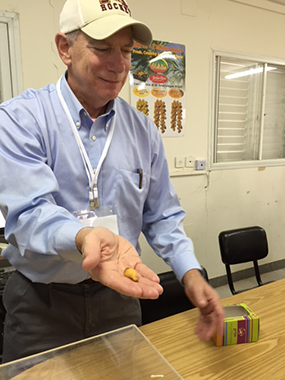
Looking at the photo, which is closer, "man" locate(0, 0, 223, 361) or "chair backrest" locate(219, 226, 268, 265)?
"man" locate(0, 0, 223, 361)

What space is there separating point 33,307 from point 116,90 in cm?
81

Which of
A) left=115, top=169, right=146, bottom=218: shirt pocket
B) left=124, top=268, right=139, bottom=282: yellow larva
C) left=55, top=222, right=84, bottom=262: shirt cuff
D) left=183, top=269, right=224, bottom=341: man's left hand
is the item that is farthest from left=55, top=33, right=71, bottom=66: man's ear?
left=183, top=269, right=224, bottom=341: man's left hand

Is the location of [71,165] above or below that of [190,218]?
above

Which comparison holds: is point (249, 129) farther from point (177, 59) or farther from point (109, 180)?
point (109, 180)

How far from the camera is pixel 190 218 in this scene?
9.34ft

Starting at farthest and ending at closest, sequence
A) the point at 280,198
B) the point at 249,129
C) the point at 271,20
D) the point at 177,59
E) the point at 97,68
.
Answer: the point at 280,198, the point at 249,129, the point at 271,20, the point at 177,59, the point at 97,68

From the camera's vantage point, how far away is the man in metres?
0.86

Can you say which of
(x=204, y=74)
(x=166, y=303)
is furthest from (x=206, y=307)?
(x=204, y=74)

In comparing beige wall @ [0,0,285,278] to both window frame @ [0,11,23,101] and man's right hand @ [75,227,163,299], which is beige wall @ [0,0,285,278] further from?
man's right hand @ [75,227,163,299]

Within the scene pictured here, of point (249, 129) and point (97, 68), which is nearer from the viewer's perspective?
point (97, 68)

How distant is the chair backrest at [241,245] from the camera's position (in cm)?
194

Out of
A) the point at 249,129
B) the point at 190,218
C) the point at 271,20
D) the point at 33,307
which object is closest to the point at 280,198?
the point at 249,129

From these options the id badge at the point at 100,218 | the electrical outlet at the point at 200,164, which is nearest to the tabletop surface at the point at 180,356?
the id badge at the point at 100,218

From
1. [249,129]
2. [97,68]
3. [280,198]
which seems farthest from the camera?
[280,198]
